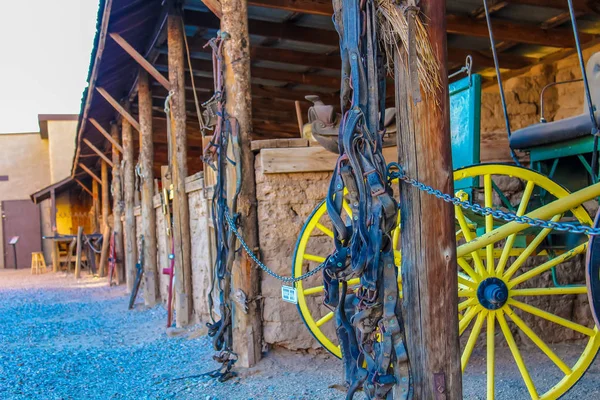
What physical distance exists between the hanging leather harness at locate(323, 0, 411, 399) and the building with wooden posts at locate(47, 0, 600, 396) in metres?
0.23

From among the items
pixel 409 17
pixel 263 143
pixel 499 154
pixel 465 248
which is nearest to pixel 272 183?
pixel 263 143

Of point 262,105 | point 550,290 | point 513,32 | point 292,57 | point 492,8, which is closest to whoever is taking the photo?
point 550,290

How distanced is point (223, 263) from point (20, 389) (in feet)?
6.56

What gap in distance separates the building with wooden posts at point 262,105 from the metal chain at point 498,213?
0.13 m

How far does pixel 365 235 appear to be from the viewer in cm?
243

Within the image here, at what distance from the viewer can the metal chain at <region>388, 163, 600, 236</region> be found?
213cm

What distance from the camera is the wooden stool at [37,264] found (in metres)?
18.5

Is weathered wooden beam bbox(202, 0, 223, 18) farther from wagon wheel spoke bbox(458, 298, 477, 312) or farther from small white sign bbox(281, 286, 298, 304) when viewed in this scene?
wagon wheel spoke bbox(458, 298, 477, 312)

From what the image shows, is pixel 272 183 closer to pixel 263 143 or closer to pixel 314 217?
pixel 263 143

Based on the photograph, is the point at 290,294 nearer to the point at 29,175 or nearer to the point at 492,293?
the point at 492,293

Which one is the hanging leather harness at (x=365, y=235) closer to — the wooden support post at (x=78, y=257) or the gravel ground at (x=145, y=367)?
the gravel ground at (x=145, y=367)

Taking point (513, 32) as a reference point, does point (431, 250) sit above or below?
below

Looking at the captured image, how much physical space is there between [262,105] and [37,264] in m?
10.9

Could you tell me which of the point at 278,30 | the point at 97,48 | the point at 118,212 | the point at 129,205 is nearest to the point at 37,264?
the point at 118,212
